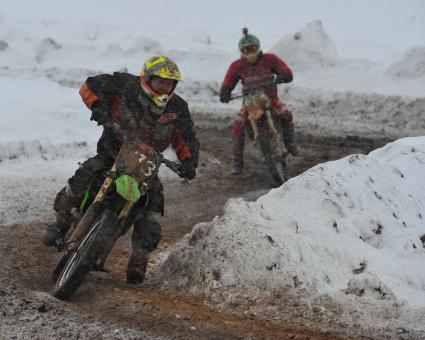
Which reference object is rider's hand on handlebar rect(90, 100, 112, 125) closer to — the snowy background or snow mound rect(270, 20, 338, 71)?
the snowy background

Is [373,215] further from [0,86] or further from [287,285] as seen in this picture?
[0,86]

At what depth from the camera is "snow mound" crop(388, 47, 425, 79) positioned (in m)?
22.2

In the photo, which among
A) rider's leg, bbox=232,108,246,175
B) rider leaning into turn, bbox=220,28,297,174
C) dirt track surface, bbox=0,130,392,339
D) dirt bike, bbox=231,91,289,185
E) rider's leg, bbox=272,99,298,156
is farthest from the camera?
rider's leg, bbox=232,108,246,175

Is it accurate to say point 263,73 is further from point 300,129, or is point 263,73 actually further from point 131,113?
point 131,113

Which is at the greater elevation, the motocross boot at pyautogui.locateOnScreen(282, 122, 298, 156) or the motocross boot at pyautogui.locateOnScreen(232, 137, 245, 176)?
the motocross boot at pyautogui.locateOnScreen(282, 122, 298, 156)

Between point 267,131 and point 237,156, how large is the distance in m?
1.13

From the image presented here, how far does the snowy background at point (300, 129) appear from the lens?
20.4ft

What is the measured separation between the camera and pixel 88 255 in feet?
18.4

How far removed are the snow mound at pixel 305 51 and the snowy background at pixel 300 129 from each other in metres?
0.04

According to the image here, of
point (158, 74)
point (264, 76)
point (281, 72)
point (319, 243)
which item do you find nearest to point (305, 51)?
point (281, 72)

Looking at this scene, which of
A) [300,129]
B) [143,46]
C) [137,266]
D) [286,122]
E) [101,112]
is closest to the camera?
[101,112]

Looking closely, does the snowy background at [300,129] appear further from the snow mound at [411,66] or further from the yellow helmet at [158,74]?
the yellow helmet at [158,74]

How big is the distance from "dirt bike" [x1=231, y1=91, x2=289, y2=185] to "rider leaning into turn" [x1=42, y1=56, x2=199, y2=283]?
5183mm

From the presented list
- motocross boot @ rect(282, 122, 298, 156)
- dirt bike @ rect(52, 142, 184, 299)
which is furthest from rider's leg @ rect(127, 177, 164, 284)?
motocross boot @ rect(282, 122, 298, 156)
